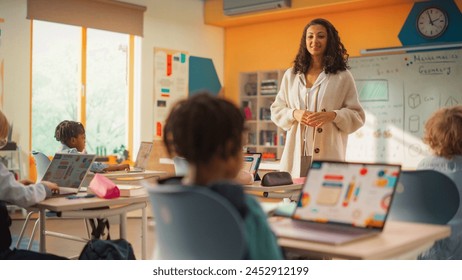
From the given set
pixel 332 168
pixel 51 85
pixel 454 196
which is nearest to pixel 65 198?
pixel 332 168

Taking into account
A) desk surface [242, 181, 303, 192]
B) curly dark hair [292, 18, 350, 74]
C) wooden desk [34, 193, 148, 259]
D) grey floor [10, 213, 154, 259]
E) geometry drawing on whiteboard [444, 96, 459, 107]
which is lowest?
grey floor [10, 213, 154, 259]

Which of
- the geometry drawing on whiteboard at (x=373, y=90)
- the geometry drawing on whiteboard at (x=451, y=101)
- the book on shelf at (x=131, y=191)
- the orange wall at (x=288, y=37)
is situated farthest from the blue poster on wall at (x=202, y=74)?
the book on shelf at (x=131, y=191)

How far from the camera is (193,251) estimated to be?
53.9 inches

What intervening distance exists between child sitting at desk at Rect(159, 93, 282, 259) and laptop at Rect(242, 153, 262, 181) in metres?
2.07

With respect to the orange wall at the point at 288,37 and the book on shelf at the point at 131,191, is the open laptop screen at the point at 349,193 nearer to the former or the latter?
the book on shelf at the point at 131,191

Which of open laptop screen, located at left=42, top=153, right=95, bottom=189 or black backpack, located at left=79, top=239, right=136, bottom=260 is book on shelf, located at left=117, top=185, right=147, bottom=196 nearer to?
open laptop screen, located at left=42, top=153, right=95, bottom=189

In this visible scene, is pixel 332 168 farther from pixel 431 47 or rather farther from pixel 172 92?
pixel 172 92

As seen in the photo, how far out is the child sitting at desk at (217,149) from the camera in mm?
1378

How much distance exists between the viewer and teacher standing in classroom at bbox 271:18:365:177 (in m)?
3.36

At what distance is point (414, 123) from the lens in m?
7.07

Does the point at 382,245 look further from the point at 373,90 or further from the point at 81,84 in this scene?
the point at 81,84

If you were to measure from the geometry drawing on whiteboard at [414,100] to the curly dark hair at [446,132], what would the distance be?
485 centimetres

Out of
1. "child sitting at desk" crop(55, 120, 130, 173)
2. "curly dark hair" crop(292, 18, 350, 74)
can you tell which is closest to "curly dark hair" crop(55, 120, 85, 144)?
"child sitting at desk" crop(55, 120, 130, 173)

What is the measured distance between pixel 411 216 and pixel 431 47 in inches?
201
